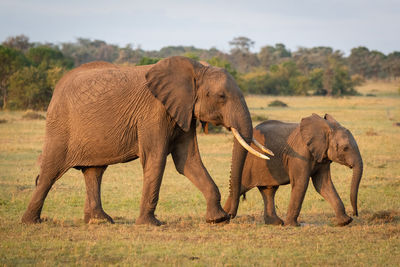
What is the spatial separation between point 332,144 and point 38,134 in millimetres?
16048

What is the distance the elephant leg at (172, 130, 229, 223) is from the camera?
8828mm

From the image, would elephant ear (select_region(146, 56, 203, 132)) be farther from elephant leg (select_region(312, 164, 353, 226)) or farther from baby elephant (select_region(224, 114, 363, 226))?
elephant leg (select_region(312, 164, 353, 226))

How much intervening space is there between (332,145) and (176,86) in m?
2.59

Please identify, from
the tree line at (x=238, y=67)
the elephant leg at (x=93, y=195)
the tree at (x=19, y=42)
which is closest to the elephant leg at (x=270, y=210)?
the elephant leg at (x=93, y=195)

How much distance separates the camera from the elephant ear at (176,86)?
8.64 meters

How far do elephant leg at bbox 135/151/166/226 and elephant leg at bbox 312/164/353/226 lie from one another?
263cm

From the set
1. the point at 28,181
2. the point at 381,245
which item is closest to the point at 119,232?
the point at 381,245

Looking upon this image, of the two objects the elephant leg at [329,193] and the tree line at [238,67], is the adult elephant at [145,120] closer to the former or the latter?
the elephant leg at [329,193]

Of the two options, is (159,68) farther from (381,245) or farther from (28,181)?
(28,181)

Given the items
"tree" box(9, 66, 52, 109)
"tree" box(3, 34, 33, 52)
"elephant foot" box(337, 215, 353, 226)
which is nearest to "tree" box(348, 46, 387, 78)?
"tree" box(3, 34, 33, 52)

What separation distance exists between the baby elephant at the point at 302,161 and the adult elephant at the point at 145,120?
2.68ft

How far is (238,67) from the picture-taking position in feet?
311

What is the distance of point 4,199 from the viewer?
39.1ft

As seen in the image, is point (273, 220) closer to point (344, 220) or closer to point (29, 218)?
point (344, 220)
